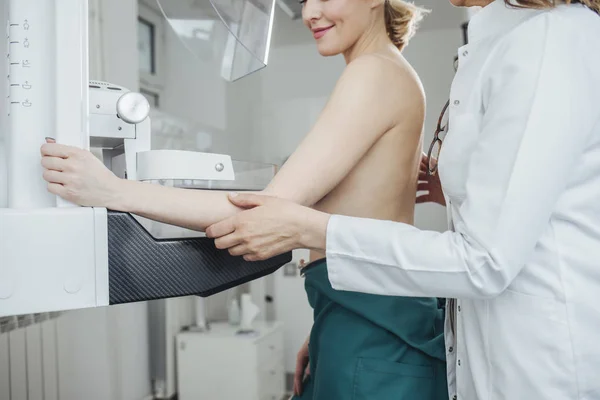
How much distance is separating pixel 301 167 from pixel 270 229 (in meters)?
0.15

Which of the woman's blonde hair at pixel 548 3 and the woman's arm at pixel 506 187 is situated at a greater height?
the woman's blonde hair at pixel 548 3

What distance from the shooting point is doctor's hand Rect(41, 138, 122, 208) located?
0.70m

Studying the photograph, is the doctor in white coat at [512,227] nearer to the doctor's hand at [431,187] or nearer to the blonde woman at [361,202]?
the blonde woman at [361,202]

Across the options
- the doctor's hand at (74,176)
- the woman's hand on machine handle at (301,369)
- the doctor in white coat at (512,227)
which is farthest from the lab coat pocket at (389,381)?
the doctor's hand at (74,176)

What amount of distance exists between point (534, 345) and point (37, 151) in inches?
27.0

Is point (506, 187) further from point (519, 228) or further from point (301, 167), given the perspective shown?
point (301, 167)

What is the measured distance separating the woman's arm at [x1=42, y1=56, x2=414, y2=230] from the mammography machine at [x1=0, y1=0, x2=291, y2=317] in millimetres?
29

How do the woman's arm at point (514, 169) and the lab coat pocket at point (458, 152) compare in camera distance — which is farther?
the lab coat pocket at point (458, 152)

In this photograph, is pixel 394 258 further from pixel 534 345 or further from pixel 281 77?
pixel 281 77

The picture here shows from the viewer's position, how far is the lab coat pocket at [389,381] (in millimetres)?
907

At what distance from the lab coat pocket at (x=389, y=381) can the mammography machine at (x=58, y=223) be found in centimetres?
31

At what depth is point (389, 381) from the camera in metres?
0.92

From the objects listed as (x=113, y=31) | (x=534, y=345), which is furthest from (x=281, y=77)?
(x=534, y=345)

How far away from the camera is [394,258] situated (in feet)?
2.41
